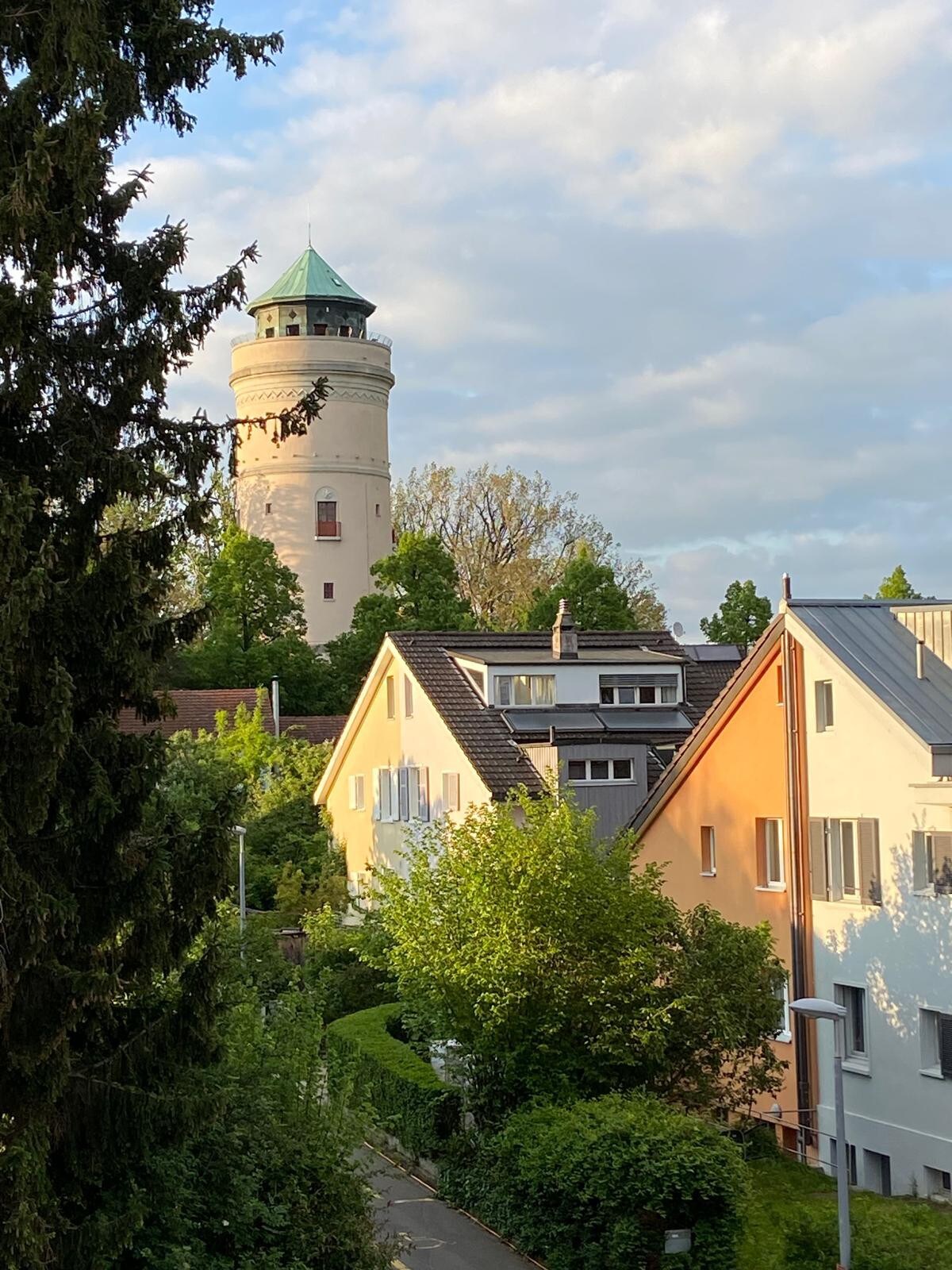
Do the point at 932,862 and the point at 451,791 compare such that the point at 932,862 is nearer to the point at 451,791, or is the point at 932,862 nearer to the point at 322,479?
the point at 451,791

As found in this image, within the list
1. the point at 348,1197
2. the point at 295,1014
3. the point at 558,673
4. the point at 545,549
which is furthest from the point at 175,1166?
the point at 545,549

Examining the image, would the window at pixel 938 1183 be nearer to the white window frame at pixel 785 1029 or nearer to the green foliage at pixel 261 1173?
the white window frame at pixel 785 1029

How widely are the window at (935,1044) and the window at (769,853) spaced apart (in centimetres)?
493

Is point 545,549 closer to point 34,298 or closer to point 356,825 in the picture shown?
point 356,825

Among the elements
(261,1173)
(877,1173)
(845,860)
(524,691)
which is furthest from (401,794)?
(261,1173)

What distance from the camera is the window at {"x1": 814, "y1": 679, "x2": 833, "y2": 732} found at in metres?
29.0

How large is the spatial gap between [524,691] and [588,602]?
23577mm

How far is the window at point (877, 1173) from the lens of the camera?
2666 cm

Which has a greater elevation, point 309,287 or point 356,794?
point 309,287

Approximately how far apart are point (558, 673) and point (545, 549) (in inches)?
1295

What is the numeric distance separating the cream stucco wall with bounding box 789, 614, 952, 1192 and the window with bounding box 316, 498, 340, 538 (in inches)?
1815

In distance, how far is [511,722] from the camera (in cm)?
4012

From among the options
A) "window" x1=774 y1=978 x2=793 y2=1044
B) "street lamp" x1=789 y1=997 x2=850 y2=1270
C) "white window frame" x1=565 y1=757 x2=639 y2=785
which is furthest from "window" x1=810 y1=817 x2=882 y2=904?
"white window frame" x1=565 y1=757 x2=639 y2=785

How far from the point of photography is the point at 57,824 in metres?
14.1
